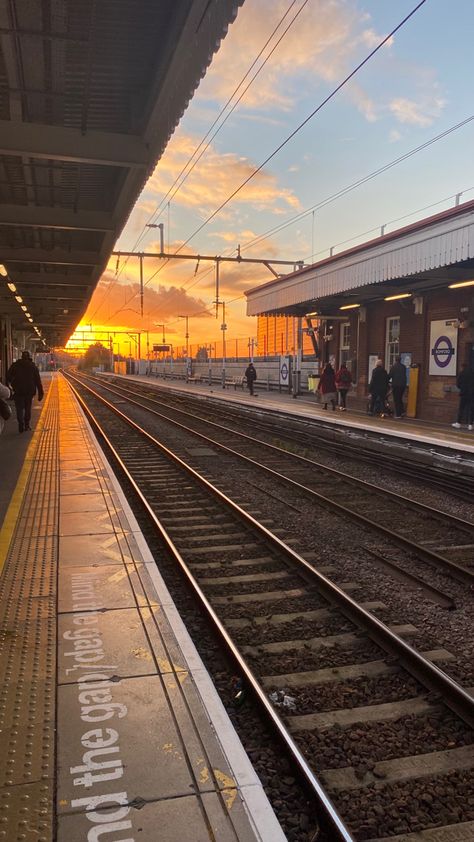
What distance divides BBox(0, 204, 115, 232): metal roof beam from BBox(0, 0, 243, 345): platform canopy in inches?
0.7

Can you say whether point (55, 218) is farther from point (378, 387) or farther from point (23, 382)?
point (378, 387)

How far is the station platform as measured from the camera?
225 cm

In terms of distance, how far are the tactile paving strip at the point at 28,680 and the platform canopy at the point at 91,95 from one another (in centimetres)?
464

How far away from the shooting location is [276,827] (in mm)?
2207

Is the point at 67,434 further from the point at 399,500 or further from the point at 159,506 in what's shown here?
the point at 399,500

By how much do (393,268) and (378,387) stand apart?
4.19 meters

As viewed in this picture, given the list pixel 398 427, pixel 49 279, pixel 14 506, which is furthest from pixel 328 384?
pixel 14 506

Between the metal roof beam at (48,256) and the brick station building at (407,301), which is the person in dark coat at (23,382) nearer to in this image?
the metal roof beam at (48,256)

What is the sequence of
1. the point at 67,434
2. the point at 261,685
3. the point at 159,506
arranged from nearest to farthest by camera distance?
1. the point at 261,685
2. the point at 159,506
3. the point at 67,434

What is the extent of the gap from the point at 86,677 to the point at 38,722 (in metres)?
0.48

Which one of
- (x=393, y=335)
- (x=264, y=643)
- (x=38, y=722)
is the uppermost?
(x=393, y=335)

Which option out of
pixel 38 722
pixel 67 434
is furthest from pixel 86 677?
pixel 67 434

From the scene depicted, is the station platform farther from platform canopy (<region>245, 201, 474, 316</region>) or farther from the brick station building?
the brick station building

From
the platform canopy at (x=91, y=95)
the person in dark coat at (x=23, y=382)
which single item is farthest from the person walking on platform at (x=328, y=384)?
the platform canopy at (x=91, y=95)
